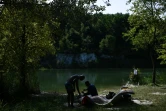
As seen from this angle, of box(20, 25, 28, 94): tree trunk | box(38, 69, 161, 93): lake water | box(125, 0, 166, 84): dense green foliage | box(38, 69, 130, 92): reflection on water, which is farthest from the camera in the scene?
box(38, 69, 130, 92): reflection on water

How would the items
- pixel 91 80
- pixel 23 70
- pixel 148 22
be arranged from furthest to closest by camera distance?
1. pixel 91 80
2. pixel 148 22
3. pixel 23 70

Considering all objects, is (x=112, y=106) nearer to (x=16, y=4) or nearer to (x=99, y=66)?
(x=16, y=4)

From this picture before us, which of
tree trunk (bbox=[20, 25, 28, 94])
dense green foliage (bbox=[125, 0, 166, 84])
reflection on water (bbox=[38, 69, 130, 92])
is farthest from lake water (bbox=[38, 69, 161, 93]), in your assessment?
tree trunk (bbox=[20, 25, 28, 94])

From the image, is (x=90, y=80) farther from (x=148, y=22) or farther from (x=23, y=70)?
(x=23, y=70)

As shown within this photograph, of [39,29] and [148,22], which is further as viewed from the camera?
[148,22]

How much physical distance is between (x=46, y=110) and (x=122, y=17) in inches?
3853

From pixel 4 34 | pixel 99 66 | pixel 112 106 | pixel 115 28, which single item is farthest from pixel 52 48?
pixel 115 28

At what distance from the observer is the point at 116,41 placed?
338 ft

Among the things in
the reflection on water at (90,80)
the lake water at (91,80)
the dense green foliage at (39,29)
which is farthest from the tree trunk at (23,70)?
the reflection on water at (90,80)

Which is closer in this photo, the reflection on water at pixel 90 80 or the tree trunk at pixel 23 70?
the tree trunk at pixel 23 70

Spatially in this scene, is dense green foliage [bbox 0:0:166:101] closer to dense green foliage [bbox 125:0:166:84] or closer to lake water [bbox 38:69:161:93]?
dense green foliage [bbox 125:0:166:84]

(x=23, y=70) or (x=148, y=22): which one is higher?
(x=148, y=22)

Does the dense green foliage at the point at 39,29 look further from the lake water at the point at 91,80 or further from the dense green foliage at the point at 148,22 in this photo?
the lake water at the point at 91,80

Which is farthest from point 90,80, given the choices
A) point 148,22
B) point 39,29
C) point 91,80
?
point 39,29
